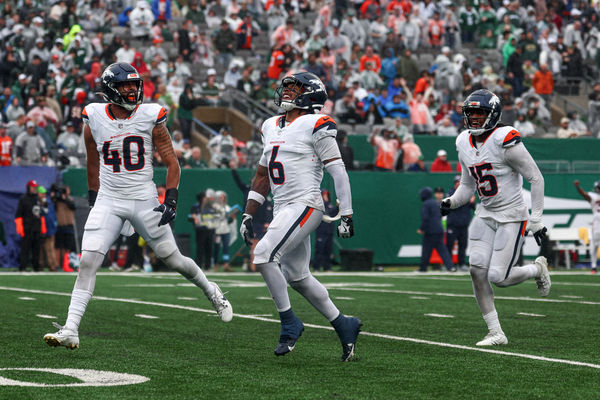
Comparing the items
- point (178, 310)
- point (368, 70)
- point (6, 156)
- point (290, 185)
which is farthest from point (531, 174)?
point (368, 70)

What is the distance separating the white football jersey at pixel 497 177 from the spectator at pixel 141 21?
57.3 feet

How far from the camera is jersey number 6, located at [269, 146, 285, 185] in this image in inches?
299

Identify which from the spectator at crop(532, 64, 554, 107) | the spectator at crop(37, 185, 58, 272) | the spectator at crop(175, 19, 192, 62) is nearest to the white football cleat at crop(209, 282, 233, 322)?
the spectator at crop(37, 185, 58, 272)

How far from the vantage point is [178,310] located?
11.5 m

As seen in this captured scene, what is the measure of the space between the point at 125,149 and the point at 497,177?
9.23 ft

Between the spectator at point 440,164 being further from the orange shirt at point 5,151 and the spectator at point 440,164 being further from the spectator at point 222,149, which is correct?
the orange shirt at point 5,151

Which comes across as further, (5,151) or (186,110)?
(186,110)

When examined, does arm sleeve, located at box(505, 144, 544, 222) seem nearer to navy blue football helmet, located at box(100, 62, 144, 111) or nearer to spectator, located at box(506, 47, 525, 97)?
navy blue football helmet, located at box(100, 62, 144, 111)

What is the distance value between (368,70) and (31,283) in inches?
478

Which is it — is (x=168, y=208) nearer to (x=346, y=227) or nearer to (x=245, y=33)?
(x=346, y=227)

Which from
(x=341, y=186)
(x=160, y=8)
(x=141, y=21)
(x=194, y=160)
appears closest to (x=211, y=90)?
(x=141, y=21)

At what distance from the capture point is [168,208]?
798 cm

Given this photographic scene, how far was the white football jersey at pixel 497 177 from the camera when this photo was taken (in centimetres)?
855

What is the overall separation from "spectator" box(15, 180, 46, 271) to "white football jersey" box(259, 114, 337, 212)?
12.5 m
